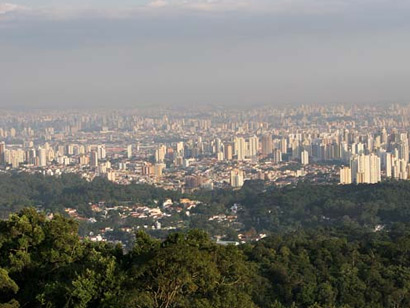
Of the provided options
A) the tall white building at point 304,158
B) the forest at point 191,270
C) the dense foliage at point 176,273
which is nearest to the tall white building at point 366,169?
the tall white building at point 304,158

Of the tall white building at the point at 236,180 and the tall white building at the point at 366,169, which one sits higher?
the tall white building at the point at 366,169

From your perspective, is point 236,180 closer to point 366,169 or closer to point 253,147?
point 366,169

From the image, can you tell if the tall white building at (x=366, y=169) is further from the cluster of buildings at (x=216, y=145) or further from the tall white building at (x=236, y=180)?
the tall white building at (x=236, y=180)

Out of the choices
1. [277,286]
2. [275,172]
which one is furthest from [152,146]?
[277,286]

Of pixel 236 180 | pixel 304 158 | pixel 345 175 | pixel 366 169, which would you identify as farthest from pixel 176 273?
pixel 304 158

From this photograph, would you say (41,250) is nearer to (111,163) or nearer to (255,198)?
(255,198)

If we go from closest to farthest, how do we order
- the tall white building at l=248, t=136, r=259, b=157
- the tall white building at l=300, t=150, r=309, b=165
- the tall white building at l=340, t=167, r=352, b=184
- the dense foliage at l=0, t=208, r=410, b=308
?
the dense foliage at l=0, t=208, r=410, b=308
the tall white building at l=340, t=167, r=352, b=184
the tall white building at l=300, t=150, r=309, b=165
the tall white building at l=248, t=136, r=259, b=157

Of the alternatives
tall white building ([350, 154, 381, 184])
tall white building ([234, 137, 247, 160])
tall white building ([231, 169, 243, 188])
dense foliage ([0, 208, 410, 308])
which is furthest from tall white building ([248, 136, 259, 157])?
dense foliage ([0, 208, 410, 308])

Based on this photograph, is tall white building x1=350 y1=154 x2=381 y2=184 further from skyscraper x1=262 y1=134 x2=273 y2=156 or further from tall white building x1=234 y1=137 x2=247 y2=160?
skyscraper x1=262 y1=134 x2=273 y2=156
